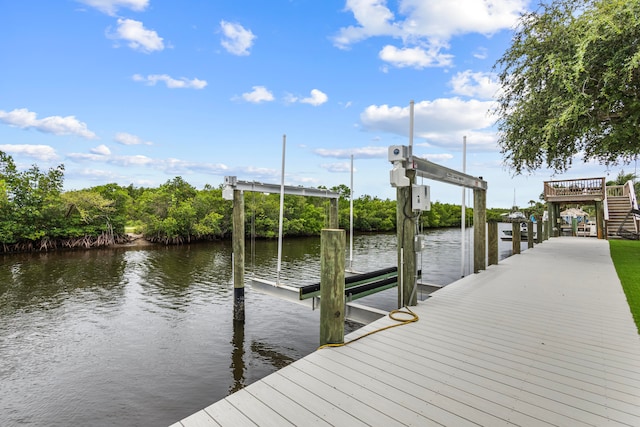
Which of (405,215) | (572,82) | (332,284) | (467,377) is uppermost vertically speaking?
(572,82)

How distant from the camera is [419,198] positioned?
174 inches

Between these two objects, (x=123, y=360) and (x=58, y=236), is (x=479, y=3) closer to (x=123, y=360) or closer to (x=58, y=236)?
(x=123, y=360)

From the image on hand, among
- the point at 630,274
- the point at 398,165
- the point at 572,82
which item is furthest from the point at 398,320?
the point at 572,82

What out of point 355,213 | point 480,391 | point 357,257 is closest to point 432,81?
point 357,257

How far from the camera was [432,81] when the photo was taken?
38.3 feet


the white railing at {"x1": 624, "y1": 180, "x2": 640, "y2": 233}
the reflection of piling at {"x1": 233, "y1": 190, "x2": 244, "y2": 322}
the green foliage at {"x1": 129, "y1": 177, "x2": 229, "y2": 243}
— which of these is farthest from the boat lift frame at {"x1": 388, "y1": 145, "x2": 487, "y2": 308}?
the green foliage at {"x1": 129, "y1": 177, "x2": 229, "y2": 243}

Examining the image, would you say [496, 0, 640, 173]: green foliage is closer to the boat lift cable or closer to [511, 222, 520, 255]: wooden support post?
[511, 222, 520, 255]: wooden support post

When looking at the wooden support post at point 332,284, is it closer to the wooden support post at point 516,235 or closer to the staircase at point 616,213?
the wooden support post at point 516,235

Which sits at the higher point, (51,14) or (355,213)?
(51,14)

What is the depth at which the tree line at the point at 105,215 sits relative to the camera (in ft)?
61.4

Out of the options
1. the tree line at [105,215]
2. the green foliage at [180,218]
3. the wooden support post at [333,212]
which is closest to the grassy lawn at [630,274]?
the wooden support post at [333,212]

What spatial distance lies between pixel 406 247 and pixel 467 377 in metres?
2.20

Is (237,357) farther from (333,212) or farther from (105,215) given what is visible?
(105,215)

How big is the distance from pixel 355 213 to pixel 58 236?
91.2 ft
